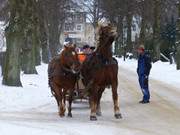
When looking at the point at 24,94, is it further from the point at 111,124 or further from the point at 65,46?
the point at 111,124

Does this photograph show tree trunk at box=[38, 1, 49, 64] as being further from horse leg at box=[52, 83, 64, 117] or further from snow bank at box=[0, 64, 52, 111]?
horse leg at box=[52, 83, 64, 117]

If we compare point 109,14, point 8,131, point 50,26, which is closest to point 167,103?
point 8,131

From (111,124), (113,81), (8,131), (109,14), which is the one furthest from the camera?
(109,14)

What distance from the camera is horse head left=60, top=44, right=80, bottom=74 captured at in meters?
16.0

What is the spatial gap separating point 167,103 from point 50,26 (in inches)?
1547

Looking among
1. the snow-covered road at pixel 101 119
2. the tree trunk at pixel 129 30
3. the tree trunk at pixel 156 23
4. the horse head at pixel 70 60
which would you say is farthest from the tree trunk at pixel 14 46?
the tree trunk at pixel 129 30

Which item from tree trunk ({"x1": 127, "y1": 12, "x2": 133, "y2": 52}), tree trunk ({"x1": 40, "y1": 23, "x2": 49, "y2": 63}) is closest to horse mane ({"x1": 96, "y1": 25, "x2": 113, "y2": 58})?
tree trunk ({"x1": 40, "y1": 23, "x2": 49, "y2": 63})

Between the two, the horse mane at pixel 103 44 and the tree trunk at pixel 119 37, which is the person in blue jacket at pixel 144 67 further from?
the tree trunk at pixel 119 37

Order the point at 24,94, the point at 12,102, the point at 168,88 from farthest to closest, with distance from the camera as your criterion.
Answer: the point at 168,88 < the point at 24,94 < the point at 12,102

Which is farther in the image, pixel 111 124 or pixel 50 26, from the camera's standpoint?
pixel 50 26

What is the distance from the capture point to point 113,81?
50.9 feet

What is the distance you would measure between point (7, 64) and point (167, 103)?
689cm

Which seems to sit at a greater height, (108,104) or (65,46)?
(65,46)

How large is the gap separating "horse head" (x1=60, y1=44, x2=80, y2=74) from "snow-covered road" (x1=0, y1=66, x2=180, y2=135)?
1330 mm
